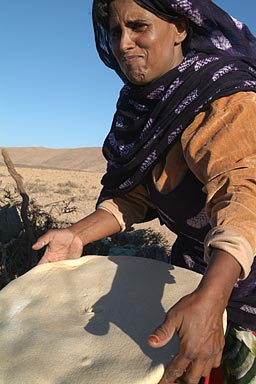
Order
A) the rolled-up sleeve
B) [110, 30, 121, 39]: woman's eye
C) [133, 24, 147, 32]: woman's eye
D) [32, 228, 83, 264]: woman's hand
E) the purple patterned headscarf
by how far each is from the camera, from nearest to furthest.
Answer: the purple patterned headscarf, [133, 24, 147, 32]: woman's eye, [110, 30, 121, 39]: woman's eye, [32, 228, 83, 264]: woman's hand, the rolled-up sleeve

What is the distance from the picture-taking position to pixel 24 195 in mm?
4652

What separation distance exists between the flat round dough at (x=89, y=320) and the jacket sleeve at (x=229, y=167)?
0.87 ft

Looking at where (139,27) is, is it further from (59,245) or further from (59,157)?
(59,157)

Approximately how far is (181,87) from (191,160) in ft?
0.86

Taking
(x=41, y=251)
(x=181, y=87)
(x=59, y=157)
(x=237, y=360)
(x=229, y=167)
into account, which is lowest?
(x=59, y=157)

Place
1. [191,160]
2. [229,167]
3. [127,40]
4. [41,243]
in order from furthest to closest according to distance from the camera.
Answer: [41,243], [127,40], [191,160], [229,167]

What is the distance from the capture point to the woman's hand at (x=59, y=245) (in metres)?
1.91

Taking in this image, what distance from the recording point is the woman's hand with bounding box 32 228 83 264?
1.91m

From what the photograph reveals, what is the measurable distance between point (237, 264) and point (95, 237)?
34.1 inches

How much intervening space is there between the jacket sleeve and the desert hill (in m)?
66.7

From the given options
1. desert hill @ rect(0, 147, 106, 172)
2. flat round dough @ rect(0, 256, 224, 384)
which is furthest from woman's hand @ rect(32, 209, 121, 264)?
desert hill @ rect(0, 147, 106, 172)

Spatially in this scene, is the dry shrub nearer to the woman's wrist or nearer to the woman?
the woman

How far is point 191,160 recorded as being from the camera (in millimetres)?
1490

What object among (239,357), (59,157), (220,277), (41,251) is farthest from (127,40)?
(59,157)
